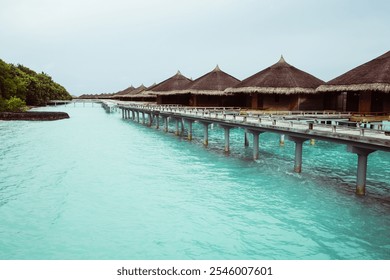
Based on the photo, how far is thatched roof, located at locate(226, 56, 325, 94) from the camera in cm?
2756

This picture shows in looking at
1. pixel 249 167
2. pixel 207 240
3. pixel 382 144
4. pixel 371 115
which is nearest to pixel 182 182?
pixel 249 167

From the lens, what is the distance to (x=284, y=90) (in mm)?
27328

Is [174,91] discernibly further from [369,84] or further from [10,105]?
[10,105]

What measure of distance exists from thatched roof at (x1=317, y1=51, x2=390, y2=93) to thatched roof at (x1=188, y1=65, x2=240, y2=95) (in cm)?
1257

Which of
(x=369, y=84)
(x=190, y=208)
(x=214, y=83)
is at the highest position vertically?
(x=214, y=83)

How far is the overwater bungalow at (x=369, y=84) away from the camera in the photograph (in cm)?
2084

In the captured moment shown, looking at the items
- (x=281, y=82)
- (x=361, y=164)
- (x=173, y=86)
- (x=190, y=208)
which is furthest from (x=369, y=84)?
(x=173, y=86)

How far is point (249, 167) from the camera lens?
17328 millimetres

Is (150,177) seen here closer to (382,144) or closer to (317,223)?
(317,223)

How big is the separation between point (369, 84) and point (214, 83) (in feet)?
59.9

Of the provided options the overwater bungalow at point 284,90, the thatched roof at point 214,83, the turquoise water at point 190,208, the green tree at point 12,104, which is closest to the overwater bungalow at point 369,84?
the overwater bungalow at point 284,90

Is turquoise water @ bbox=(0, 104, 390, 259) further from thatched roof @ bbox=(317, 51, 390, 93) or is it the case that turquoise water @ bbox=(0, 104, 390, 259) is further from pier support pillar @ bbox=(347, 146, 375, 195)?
thatched roof @ bbox=(317, 51, 390, 93)

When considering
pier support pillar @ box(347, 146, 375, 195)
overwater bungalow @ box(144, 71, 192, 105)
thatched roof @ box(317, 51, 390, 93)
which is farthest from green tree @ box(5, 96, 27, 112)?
pier support pillar @ box(347, 146, 375, 195)

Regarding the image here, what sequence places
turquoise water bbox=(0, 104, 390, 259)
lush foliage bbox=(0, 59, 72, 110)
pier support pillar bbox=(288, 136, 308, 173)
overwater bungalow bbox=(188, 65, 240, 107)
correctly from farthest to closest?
lush foliage bbox=(0, 59, 72, 110)
overwater bungalow bbox=(188, 65, 240, 107)
pier support pillar bbox=(288, 136, 308, 173)
turquoise water bbox=(0, 104, 390, 259)
